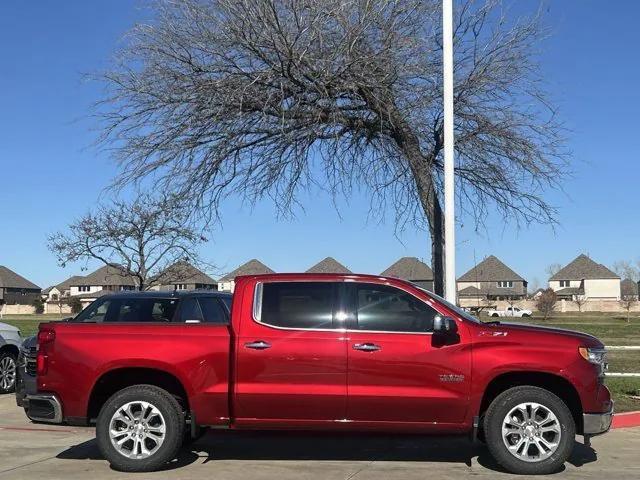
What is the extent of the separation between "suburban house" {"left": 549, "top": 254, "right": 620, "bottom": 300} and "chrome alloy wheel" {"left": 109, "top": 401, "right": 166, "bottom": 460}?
A: 353 feet

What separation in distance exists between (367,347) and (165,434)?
2095mm

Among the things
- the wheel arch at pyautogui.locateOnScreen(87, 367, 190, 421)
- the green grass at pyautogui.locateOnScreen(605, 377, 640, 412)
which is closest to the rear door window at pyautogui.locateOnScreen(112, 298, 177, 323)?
the wheel arch at pyautogui.locateOnScreen(87, 367, 190, 421)

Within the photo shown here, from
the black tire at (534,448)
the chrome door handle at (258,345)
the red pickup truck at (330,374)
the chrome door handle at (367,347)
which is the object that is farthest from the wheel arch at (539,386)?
the chrome door handle at (258,345)

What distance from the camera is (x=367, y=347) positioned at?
21.9 feet

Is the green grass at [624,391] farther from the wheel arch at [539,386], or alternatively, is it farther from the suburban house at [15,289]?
the suburban house at [15,289]

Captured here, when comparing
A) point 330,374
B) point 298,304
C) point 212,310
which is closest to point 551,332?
point 330,374

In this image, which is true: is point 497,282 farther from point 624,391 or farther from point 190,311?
point 190,311

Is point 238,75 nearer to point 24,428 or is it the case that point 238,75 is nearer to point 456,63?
point 456,63

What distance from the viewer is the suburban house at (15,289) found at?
10175 cm

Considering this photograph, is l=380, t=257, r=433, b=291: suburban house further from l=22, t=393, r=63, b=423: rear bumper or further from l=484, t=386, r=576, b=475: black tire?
l=22, t=393, r=63, b=423: rear bumper

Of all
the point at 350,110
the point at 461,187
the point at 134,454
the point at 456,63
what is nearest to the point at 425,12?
the point at 456,63

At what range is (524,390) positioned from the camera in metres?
6.76

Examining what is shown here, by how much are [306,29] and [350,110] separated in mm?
1698

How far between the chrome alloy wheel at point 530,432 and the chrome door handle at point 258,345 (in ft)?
7.60
